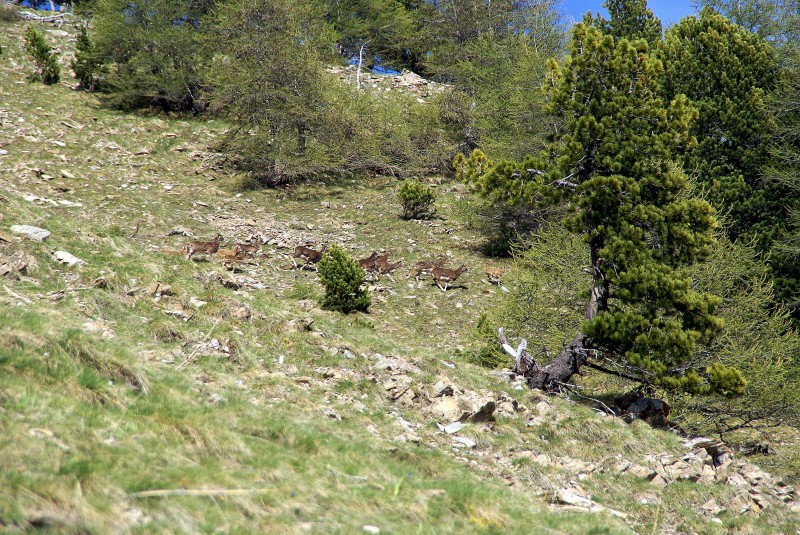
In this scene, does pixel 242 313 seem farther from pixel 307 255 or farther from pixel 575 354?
pixel 307 255

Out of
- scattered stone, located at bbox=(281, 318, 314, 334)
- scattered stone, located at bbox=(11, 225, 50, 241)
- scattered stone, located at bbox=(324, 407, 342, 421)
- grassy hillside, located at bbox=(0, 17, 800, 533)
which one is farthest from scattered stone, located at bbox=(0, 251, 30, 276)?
scattered stone, located at bbox=(324, 407, 342, 421)

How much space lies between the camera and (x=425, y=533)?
430 centimetres

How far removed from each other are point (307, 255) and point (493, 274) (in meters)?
6.66

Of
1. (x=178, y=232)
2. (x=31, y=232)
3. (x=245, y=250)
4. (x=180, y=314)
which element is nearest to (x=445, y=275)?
(x=245, y=250)

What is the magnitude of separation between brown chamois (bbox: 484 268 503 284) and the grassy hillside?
0.46 m

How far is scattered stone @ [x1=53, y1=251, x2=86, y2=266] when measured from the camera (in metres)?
11.0

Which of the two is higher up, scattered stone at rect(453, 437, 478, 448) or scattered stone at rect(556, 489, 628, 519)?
scattered stone at rect(556, 489, 628, 519)

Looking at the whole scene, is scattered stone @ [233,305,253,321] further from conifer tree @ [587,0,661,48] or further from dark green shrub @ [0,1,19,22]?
dark green shrub @ [0,1,19,22]

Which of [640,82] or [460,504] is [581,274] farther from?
[460,504]

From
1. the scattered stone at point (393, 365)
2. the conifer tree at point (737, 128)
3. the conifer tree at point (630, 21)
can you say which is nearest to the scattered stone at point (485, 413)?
the scattered stone at point (393, 365)

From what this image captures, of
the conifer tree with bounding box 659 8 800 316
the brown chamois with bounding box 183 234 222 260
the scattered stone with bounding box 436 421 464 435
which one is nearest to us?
the scattered stone with bounding box 436 421 464 435

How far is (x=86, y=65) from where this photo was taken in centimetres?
2989

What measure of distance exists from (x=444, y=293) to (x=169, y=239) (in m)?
9.35

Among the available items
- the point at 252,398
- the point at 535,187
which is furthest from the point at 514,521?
the point at 535,187
